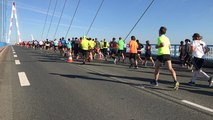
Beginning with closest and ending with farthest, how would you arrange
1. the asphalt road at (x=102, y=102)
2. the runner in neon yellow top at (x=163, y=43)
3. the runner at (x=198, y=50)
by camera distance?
the asphalt road at (x=102, y=102)
the runner in neon yellow top at (x=163, y=43)
the runner at (x=198, y=50)

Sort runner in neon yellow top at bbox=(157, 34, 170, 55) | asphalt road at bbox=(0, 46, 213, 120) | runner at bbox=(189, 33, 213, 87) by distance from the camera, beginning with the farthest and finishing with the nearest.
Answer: runner at bbox=(189, 33, 213, 87)
runner in neon yellow top at bbox=(157, 34, 170, 55)
asphalt road at bbox=(0, 46, 213, 120)

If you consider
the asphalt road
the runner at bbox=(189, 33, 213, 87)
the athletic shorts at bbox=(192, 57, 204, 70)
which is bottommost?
the asphalt road

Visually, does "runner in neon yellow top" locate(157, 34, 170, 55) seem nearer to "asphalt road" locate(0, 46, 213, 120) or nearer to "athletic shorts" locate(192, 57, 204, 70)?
"asphalt road" locate(0, 46, 213, 120)

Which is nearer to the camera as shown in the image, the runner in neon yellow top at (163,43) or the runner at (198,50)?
the runner in neon yellow top at (163,43)

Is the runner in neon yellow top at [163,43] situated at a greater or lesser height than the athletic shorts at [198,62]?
greater

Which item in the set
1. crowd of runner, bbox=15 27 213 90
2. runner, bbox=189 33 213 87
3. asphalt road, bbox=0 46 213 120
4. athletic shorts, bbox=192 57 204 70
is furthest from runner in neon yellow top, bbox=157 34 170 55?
athletic shorts, bbox=192 57 204 70

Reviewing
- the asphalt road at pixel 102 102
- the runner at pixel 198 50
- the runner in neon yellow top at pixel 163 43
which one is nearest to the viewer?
the asphalt road at pixel 102 102

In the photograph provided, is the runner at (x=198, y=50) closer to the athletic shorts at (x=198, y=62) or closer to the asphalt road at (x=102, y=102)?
the athletic shorts at (x=198, y=62)

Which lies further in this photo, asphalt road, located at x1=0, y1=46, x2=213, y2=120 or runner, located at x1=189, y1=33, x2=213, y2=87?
runner, located at x1=189, y1=33, x2=213, y2=87

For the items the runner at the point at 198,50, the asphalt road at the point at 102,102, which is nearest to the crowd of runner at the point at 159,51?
the runner at the point at 198,50

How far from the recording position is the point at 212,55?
16812 mm

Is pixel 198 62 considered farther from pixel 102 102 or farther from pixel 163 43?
pixel 102 102

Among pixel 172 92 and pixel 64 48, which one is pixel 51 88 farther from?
pixel 64 48

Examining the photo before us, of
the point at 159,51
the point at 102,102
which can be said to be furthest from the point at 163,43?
the point at 102,102
